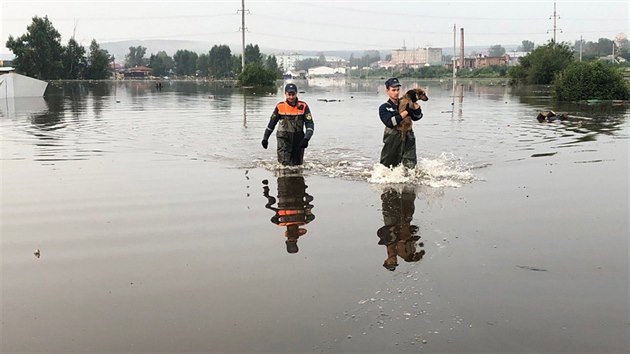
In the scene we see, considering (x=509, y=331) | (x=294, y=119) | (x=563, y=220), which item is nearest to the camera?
(x=509, y=331)

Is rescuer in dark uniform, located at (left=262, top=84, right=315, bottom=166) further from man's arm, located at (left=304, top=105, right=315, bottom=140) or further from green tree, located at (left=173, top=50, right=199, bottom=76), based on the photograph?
green tree, located at (left=173, top=50, right=199, bottom=76)

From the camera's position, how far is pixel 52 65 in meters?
92.4

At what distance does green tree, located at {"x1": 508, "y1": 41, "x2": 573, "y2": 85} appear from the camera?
67875 mm

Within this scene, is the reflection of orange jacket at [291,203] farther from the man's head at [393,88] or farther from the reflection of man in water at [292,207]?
the man's head at [393,88]

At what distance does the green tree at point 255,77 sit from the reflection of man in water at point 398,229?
59.4 m

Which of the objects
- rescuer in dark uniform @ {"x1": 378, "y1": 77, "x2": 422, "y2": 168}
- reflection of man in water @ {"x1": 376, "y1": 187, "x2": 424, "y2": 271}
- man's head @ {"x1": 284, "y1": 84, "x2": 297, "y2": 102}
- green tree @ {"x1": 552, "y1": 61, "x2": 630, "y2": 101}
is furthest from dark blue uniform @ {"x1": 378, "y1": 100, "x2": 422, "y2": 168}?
green tree @ {"x1": 552, "y1": 61, "x2": 630, "y2": 101}

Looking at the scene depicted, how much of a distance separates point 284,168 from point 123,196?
351 cm

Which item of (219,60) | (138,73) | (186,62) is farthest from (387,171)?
(186,62)

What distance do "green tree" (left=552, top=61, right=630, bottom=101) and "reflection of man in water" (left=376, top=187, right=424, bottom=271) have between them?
29.9 meters

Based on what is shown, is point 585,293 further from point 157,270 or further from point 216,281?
point 157,270

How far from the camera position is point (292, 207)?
865 cm

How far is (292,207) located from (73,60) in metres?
99.8

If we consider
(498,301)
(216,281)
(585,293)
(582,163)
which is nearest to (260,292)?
(216,281)

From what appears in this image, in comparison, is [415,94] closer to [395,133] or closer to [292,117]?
[395,133]
